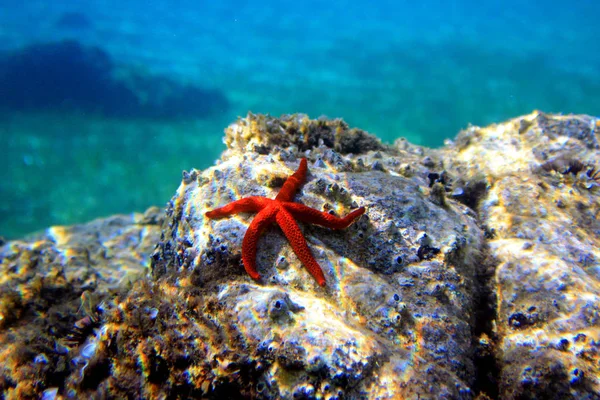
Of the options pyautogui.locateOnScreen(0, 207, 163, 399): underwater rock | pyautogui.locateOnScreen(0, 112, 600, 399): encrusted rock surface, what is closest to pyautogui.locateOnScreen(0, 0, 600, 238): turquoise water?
pyautogui.locateOnScreen(0, 207, 163, 399): underwater rock

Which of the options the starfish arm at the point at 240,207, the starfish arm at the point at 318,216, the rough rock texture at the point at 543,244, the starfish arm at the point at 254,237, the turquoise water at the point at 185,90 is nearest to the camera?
the rough rock texture at the point at 543,244

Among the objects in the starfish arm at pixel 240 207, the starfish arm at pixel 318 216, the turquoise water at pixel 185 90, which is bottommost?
the starfish arm at pixel 318 216

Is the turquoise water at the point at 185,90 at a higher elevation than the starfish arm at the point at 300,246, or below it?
higher

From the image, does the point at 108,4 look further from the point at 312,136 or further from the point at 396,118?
the point at 312,136

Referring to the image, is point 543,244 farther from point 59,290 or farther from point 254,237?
point 59,290

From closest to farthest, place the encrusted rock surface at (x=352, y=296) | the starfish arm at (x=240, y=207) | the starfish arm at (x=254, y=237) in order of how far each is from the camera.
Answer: the encrusted rock surface at (x=352, y=296) < the starfish arm at (x=254, y=237) < the starfish arm at (x=240, y=207)

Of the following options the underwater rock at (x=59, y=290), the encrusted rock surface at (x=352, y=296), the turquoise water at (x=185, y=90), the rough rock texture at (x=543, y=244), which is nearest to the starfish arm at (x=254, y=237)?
the encrusted rock surface at (x=352, y=296)

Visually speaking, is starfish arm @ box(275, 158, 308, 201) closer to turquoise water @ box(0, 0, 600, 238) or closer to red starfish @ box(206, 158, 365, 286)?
red starfish @ box(206, 158, 365, 286)

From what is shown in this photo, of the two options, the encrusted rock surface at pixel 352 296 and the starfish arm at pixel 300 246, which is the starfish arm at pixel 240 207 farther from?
the starfish arm at pixel 300 246
